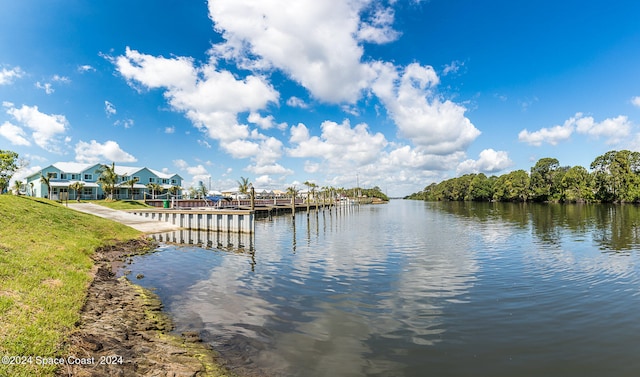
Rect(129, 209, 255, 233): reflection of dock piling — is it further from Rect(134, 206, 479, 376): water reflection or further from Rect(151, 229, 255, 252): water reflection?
Rect(134, 206, 479, 376): water reflection

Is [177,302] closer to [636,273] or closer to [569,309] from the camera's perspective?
[569,309]

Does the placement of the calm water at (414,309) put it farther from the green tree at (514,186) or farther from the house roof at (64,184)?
the green tree at (514,186)

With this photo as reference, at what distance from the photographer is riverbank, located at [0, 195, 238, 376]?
21.9 feet

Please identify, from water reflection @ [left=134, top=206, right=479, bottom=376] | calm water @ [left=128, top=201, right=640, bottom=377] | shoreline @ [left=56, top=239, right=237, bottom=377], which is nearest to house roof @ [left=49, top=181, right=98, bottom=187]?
water reflection @ [left=134, top=206, right=479, bottom=376]

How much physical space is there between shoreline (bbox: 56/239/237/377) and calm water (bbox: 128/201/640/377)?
0.67 m

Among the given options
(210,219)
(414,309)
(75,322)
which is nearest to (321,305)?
(414,309)

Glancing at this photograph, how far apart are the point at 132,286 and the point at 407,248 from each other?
68.8 ft

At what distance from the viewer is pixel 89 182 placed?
82750 mm

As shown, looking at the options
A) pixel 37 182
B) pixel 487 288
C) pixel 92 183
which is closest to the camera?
pixel 487 288

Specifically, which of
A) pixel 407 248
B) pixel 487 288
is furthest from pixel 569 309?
pixel 407 248

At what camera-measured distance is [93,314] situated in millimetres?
9891

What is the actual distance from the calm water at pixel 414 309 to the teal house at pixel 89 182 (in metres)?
71.3

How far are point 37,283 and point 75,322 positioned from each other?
10.1 feet

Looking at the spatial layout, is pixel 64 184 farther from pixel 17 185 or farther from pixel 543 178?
pixel 543 178
